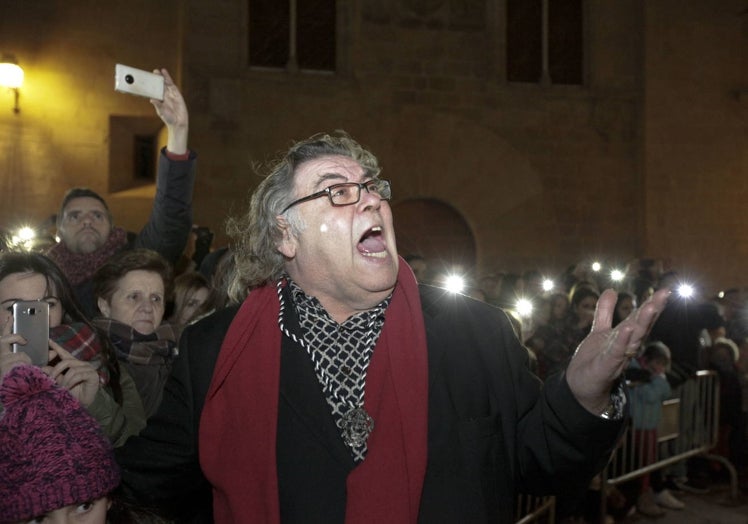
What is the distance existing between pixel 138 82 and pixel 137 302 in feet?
3.17

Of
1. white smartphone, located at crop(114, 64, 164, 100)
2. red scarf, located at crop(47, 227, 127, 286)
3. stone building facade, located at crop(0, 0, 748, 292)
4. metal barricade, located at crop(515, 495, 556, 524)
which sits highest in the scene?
stone building facade, located at crop(0, 0, 748, 292)

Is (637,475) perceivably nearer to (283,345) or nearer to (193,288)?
(193,288)

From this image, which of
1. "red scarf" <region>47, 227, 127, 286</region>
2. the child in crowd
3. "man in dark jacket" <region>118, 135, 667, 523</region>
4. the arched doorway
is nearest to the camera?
"man in dark jacket" <region>118, 135, 667, 523</region>

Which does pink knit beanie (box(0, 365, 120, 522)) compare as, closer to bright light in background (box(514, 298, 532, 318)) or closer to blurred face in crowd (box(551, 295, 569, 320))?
bright light in background (box(514, 298, 532, 318))

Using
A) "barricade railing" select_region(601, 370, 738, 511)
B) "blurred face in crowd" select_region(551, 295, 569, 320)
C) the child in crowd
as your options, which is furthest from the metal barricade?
"blurred face in crowd" select_region(551, 295, 569, 320)

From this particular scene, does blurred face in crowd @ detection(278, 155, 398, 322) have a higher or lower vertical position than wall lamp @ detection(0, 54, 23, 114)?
lower

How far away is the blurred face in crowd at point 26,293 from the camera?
257 cm

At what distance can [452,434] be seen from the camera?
1.91 m

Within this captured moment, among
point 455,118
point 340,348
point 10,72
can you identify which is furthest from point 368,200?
point 455,118

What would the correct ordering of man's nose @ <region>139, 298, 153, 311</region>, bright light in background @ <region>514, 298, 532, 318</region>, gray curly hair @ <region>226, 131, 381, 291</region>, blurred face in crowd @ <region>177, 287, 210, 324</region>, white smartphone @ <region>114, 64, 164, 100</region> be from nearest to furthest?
gray curly hair @ <region>226, 131, 381, 291</region> < white smartphone @ <region>114, 64, 164, 100</region> < man's nose @ <region>139, 298, 153, 311</region> < blurred face in crowd @ <region>177, 287, 210, 324</region> < bright light in background @ <region>514, 298, 532, 318</region>

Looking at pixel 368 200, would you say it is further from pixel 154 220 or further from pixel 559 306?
pixel 559 306

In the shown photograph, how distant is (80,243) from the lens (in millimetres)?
3889

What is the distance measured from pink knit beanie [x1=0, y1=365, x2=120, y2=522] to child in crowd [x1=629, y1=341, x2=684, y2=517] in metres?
4.58

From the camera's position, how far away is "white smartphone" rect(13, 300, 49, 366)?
2.18m
